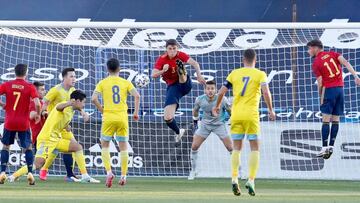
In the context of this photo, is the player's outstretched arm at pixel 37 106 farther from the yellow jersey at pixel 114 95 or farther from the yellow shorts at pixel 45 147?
the yellow jersey at pixel 114 95

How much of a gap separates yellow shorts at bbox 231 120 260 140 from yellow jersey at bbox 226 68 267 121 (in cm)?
6

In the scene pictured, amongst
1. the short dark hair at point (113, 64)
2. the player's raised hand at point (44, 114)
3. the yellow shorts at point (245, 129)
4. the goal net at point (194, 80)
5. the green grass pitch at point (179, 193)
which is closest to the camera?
the green grass pitch at point (179, 193)

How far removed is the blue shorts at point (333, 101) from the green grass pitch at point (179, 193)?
1248 mm

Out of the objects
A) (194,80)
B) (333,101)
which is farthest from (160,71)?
(194,80)

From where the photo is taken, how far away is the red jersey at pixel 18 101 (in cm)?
1669

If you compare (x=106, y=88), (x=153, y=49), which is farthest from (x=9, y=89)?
(x=153, y=49)

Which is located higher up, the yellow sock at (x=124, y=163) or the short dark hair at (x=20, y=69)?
the short dark hair at (x=20, y=69)

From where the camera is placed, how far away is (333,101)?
16.9 m

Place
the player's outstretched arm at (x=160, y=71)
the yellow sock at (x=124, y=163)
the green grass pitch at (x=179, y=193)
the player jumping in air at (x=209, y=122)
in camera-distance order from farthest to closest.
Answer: the player jumping in air at (x=209, y=122) < the player's outstretched arm at (x=160, y=71) < the yellow sock at (x=124, y=163) < the green grass pitch at (x=179, y=193)

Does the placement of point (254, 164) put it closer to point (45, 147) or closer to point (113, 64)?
point (113, 64)

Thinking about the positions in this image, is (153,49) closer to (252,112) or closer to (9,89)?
(9,89)

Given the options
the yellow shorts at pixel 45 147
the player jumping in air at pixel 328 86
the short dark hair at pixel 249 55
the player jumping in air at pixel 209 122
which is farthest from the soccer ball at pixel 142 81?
the short dark hair at pixel 249 55

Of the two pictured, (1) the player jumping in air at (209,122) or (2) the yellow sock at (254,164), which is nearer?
(2) the yellow sock at (254,164)

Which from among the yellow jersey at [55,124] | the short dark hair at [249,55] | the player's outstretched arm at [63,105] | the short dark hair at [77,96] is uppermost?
the short dark hair at [249,55]
